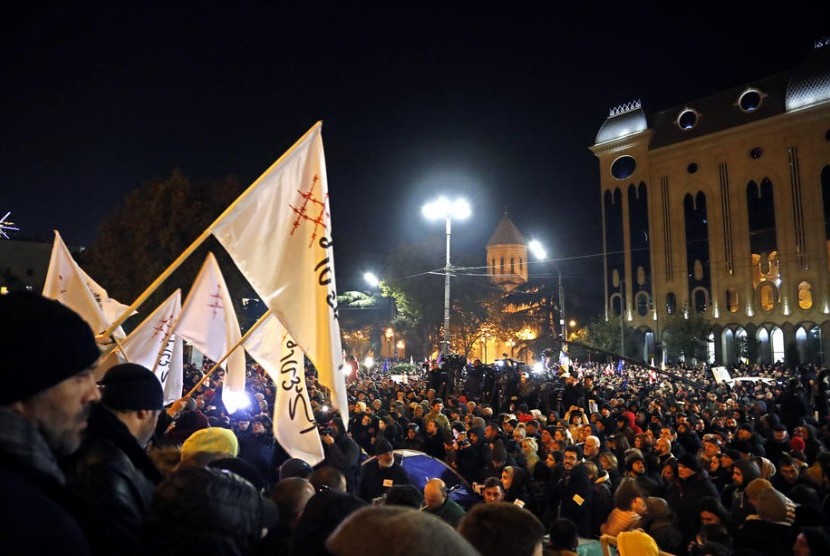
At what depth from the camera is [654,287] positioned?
58375 millimetres

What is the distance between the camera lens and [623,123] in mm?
62469

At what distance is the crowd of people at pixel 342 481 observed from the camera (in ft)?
4.89

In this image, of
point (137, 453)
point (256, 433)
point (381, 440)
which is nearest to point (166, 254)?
point (256, 433)

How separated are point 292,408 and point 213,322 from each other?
11.1 feet

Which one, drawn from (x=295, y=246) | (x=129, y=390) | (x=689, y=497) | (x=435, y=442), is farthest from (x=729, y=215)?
(x=129, y=390)

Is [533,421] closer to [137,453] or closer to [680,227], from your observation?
[137,453]

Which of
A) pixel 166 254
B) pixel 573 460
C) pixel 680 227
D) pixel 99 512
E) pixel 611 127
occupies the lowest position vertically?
pixel 573 460

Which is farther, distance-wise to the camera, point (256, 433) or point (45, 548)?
point (256, 433)

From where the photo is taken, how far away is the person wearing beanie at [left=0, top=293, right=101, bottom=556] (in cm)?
132

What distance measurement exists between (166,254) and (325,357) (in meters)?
26.9

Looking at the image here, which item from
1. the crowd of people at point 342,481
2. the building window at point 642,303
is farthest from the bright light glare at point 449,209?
the building window at point 642,303

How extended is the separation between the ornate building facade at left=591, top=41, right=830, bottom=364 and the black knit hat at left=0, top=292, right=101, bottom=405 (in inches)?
2048

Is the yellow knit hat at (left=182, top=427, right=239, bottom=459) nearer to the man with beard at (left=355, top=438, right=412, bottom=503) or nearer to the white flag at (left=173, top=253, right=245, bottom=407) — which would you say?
the man with beard at (left=355, top=438, right=412, bottom=503)

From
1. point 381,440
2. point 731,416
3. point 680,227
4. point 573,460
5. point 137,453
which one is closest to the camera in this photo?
point 137,453
